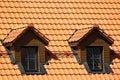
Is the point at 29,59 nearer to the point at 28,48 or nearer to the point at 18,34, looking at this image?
the point at 28,48

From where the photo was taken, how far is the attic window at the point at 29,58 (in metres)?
36.8

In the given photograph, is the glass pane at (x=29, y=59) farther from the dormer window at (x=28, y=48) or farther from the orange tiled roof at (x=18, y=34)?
the orange tiled roof at (x=18, y=34)

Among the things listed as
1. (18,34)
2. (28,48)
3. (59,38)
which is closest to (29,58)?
(28,48)

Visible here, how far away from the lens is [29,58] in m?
36.9

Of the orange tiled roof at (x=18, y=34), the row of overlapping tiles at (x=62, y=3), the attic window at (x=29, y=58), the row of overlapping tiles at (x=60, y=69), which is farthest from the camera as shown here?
the row of overlapping tiles at (x=62, y=3)

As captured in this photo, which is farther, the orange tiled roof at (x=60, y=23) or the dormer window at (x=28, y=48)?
the orange tiled roof at (x=60, y=23)

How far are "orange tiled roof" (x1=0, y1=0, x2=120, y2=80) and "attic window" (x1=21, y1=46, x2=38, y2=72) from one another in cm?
61

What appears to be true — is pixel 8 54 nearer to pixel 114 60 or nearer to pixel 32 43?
pixel 32 43

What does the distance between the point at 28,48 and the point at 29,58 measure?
20.5 inches

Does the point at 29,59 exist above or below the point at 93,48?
below

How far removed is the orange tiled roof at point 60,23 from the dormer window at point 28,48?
0.39 metres

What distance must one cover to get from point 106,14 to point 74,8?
185 cm

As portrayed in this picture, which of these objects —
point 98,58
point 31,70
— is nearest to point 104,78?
point 98,58

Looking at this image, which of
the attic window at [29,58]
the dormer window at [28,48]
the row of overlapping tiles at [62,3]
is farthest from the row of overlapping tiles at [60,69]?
the row of overlapping tiles at [62,3]
